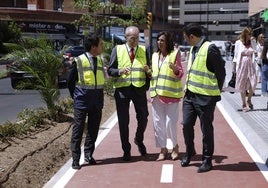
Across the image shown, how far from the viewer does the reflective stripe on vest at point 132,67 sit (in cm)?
704

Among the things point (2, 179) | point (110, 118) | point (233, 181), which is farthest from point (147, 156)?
point (110, 118)

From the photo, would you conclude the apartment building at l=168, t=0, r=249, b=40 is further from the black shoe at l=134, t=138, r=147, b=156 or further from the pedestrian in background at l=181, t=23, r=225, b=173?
the pedestrian in background at l=181, t=23, r=225, b=173

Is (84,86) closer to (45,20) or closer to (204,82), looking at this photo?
(204,82)

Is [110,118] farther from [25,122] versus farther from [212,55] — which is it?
[212,55]

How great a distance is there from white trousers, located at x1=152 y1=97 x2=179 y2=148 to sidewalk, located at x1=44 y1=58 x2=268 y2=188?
1.08ft

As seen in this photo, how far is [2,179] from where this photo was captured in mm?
5922

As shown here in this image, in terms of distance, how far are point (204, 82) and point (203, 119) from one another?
1.56 feet

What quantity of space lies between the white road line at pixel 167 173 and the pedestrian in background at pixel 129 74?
2.27 feet

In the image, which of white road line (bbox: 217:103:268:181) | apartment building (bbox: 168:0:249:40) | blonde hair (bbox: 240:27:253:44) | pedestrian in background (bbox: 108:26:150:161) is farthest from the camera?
apartment building (bbox: 168:0:249:40)

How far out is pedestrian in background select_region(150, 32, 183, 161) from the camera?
22.9 feet

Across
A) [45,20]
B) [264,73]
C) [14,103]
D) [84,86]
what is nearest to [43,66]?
[84,86]

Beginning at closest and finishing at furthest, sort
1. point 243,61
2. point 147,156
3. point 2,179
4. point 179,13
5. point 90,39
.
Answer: point 2,179, point 90,39, point 147,156, point 243,61, point 179,13

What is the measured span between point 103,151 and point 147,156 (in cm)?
81

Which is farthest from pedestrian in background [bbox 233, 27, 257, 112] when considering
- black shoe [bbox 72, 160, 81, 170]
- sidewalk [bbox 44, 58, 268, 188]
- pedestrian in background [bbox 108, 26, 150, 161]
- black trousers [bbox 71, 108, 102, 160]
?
black shoe [bbox 72, 160, 81, 170]
